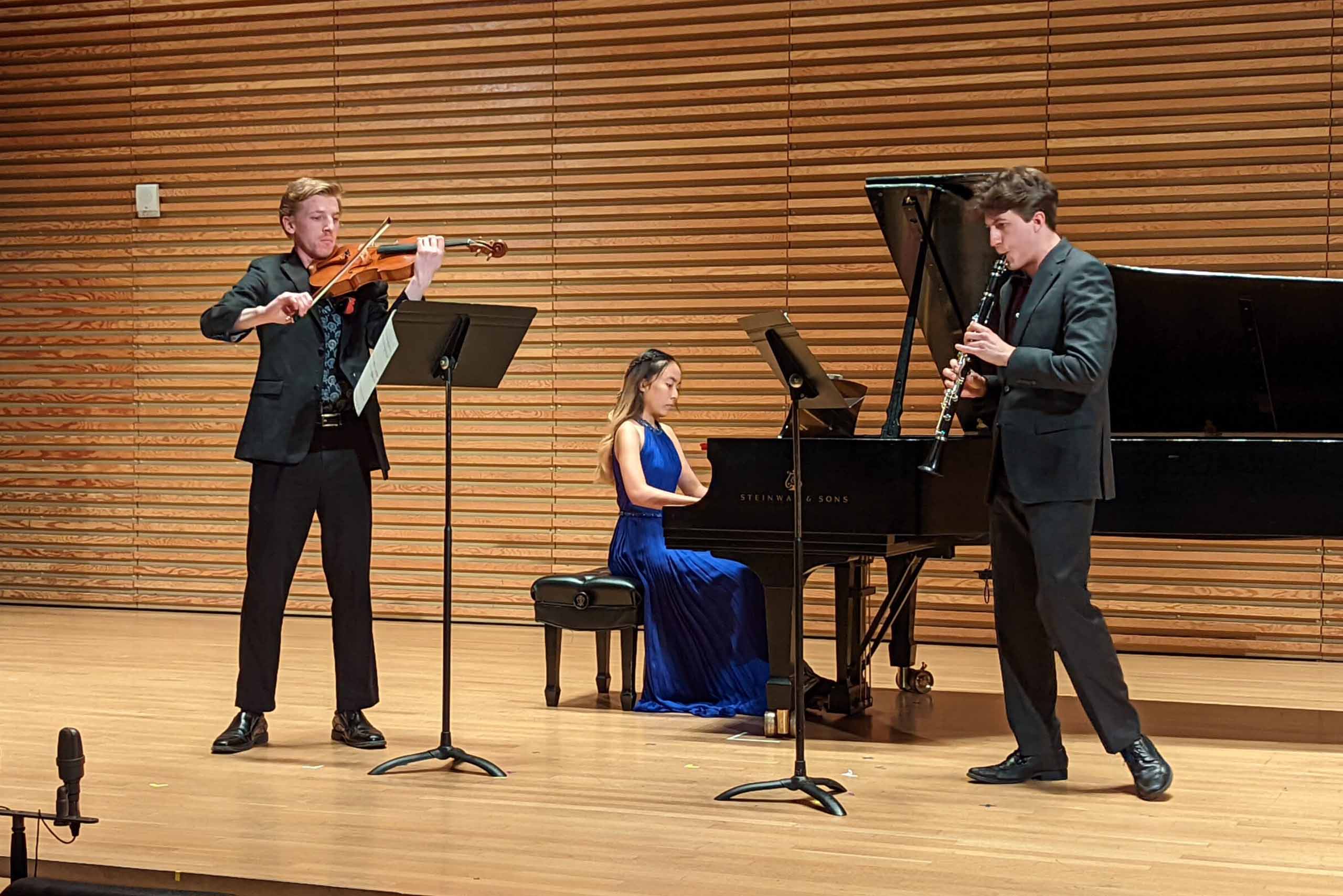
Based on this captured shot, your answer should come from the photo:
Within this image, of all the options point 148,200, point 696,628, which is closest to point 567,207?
point 148,200

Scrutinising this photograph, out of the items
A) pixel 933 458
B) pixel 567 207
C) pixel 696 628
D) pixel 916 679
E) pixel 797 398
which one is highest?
pixel 567 207

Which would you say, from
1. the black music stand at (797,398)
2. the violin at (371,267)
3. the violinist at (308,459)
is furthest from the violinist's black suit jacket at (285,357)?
the black music stand at (797,398)

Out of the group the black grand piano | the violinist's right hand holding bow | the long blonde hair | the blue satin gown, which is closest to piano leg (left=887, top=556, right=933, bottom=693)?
the black grand piano

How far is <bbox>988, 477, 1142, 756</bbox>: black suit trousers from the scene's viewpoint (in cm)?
385

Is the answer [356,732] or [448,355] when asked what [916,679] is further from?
[448,355]

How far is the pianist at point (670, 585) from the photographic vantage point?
16.4 feet

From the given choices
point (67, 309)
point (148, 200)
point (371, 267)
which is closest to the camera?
point (371, 267)

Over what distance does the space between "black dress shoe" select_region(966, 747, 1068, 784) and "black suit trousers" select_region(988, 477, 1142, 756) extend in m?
0.02

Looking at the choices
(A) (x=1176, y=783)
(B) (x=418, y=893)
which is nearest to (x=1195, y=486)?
(A) (x=1176, y=783)

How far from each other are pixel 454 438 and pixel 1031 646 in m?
4.19

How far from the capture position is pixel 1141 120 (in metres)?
6.67

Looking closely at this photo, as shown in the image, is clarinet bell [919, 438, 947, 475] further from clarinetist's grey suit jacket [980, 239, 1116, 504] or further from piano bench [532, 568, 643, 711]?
piano bench [532, 568, 643, 711]

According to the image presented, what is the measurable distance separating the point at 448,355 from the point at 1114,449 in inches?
78.7

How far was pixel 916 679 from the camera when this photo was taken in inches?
214
